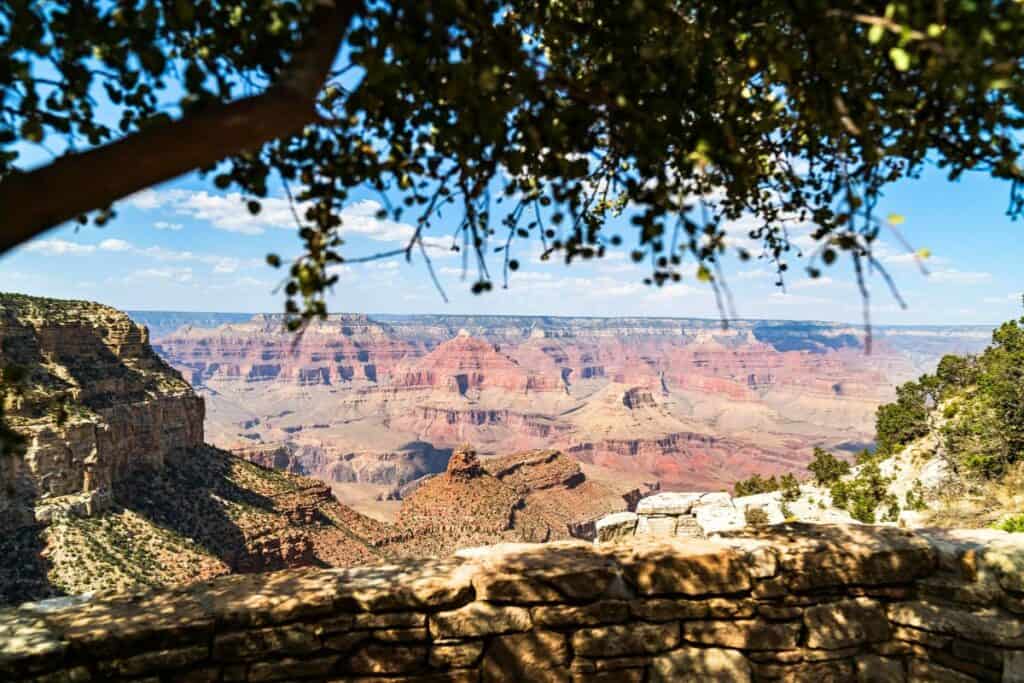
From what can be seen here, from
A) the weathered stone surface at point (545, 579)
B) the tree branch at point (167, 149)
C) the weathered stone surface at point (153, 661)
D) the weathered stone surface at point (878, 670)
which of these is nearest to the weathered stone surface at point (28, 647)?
the weathered stone surface at point (153, 661)

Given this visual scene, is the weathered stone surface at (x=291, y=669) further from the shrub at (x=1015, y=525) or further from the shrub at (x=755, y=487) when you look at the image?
the shrub at (x=755, y=487)

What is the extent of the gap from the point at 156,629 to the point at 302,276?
104 inches

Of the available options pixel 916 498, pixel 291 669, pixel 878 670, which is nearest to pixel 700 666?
pixel 878 670

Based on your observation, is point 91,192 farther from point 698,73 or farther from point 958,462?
point 958,462

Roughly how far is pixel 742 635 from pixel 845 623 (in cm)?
80

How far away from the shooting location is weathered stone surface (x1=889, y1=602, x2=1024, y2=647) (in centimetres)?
439

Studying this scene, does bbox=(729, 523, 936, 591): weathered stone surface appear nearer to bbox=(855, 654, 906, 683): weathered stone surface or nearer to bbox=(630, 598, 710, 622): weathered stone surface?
bbox=(855, 654, 906, 683): weathered stone surface

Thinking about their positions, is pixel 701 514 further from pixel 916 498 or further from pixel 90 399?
pixel 90 399

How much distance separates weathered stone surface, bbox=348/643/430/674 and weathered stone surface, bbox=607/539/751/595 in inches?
61.6

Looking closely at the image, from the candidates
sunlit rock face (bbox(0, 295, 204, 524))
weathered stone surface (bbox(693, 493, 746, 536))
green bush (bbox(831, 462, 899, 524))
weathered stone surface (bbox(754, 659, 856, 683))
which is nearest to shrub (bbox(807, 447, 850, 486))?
green bush (bbox(831, 462, 899, 524))

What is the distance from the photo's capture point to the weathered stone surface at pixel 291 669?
13.4ft

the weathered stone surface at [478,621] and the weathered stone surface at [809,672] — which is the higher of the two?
the weathered stone surface at [478,621]

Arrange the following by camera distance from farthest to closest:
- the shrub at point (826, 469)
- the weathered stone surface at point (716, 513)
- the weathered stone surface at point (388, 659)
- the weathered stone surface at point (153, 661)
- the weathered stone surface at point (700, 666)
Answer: the shrub at point (826, 469), the weathered stone surface at point (716, 513), the weathered stone surface at point (700, 666), the weathered stone surface at point (388, 659), the weathered stone surface at point (153, 661)

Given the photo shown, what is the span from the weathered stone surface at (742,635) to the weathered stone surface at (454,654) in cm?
153
